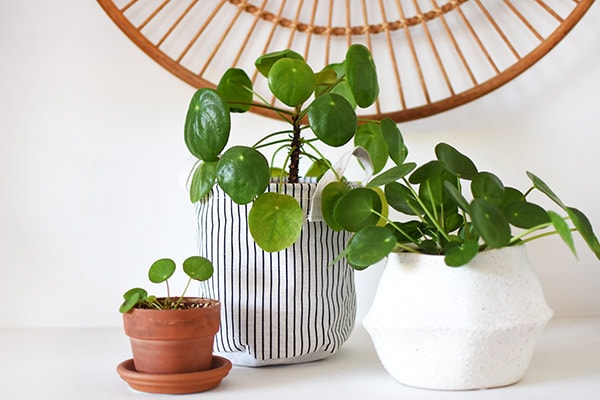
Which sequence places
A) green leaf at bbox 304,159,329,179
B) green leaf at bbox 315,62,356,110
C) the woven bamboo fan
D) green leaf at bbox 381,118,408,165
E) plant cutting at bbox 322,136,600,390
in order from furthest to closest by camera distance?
the woven bamboo fan < green leaf at bbox 304,159,329,179 < green leaf at bbox 315,62,356,110 < green leaf at bbox 381,118,408,165 < plant cutting at bbox 322,136,600,390

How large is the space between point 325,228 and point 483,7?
52 cm

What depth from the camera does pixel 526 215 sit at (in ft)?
2.93

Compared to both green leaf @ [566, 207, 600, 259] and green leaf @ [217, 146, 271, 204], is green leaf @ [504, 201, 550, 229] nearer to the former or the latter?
green leaf @ [566, 207, 600, 259]

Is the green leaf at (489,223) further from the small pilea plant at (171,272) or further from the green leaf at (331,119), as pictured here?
the small pilea plant at (171,272)

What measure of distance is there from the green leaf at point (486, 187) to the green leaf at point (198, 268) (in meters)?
0.33

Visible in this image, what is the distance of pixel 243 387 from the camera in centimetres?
89

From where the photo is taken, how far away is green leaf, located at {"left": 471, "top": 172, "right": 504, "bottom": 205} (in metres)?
0.90

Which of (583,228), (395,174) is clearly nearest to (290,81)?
(395,174)

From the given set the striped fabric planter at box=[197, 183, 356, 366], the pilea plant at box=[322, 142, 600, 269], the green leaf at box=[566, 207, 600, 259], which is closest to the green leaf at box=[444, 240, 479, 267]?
the pilea plant at box=[322, 142, 600, 269]

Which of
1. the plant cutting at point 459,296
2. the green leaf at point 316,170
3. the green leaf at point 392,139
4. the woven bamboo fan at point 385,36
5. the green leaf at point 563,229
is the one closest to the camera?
the green leaf at point 563,229

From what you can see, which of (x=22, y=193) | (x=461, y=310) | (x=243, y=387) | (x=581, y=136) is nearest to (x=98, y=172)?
(x=22, y=193)

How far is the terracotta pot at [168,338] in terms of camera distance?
0.86 m

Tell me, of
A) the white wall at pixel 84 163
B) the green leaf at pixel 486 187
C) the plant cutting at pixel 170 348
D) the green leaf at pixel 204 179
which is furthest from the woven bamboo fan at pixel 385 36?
the plant cutting at pixel 170 348

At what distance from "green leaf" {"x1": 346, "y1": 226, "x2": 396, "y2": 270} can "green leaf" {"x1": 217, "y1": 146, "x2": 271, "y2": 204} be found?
14 cm
